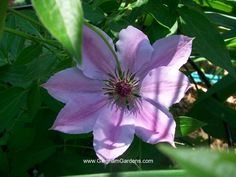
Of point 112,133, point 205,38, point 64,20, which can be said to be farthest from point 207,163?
point 205,38

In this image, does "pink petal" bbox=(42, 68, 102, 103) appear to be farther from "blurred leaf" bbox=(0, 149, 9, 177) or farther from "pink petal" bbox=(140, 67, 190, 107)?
"blurred leaf" bbox=(0, 149, 9, 177)

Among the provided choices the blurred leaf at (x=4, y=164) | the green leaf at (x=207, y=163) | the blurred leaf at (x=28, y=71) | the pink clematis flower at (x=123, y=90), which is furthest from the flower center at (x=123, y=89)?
the green leaf at (x=207, y=163)

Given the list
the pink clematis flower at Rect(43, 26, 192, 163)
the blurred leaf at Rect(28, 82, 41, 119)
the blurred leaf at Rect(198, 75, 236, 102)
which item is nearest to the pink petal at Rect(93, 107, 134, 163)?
the pink clematis flower at Rect(43, 26, 192, 163)

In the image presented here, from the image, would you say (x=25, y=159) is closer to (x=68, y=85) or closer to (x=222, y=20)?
(x=68, y=85)

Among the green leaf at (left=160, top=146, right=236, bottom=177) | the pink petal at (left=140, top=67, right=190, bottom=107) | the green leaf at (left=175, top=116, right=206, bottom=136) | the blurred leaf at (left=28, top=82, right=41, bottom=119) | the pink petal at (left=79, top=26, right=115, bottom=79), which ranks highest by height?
the green leaf at (left=160, top=146, right=236, bottom=177)

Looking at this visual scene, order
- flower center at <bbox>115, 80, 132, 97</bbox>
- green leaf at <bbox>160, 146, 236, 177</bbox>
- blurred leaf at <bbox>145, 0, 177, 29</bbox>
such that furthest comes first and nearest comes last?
blurred leaf at <bbox>145, 0, 177, 29</bbox>
flower center at <bbox>115, 80, 132, 97</bbox>
green leaf at <bbox>160, 146, 236, 177</bbox>

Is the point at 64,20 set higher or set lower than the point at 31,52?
higher
